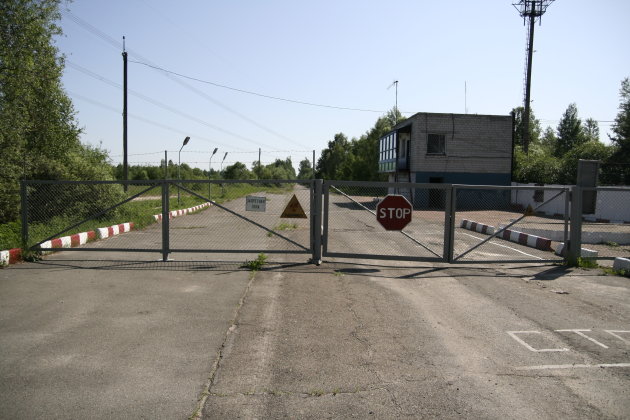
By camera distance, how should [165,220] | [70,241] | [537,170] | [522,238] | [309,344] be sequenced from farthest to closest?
[537,170]
[522,238]
[70,241]
[165,220]
[309,344]

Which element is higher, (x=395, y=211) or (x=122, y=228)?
(x=395, y=211)

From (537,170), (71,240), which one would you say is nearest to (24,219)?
(71,240)

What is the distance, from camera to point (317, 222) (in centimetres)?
924

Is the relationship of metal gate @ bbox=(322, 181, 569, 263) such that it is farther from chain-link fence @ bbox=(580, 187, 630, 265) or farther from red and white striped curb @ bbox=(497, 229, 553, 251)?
chain-link fence @ bbox=(580, 187, 630, 265)

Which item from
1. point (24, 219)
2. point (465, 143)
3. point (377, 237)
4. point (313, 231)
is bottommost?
point (377, 237)

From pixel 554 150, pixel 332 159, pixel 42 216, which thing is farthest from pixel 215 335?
pixel 332 159

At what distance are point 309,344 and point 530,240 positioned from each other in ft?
33.9

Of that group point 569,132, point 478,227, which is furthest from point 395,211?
point 569,132

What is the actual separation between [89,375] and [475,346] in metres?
3.82

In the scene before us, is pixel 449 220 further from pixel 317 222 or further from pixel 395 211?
pixel 317 222

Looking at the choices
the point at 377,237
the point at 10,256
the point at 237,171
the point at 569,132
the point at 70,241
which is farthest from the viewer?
the point at 569,132

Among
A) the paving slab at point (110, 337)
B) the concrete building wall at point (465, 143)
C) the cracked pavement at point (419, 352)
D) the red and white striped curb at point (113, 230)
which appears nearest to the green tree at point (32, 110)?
the red and white striped curb at point (113, 230)

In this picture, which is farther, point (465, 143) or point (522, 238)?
point (465, 143)

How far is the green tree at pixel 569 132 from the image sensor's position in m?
74.0
